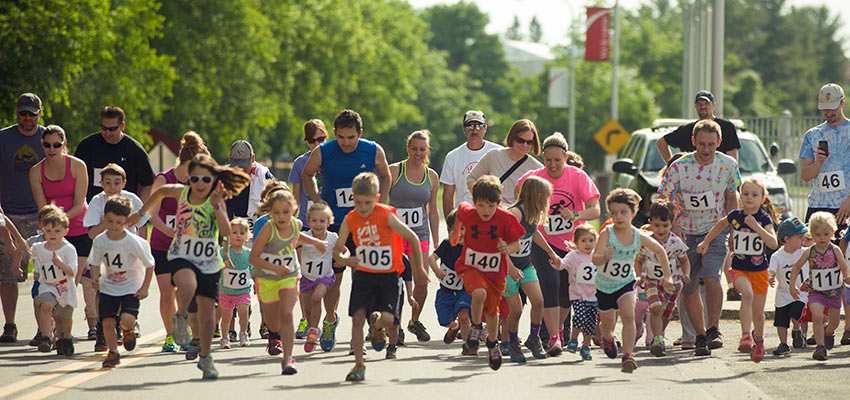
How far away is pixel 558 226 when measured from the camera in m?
10.7

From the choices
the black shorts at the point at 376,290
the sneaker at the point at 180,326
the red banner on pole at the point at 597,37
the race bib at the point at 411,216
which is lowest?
the sneaker at the point at 180,326

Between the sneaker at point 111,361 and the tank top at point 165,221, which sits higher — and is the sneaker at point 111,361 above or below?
below

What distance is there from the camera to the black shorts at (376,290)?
9227 mm

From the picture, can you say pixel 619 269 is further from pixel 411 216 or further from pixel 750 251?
pixel 411 216

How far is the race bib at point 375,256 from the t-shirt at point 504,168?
2094 mm

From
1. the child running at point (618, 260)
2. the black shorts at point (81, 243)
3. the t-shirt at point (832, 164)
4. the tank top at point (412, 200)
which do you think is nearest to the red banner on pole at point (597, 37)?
the t-shirt at point (832, 164)

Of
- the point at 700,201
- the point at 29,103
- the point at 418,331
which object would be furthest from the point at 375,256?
the point at 29,103

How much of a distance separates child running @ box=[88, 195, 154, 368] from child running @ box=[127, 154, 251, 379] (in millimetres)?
617

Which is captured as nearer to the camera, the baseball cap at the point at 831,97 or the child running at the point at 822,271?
the child running at the point at 822,271

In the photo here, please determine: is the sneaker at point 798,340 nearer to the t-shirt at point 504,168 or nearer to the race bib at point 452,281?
the t-shirt at point 504,168

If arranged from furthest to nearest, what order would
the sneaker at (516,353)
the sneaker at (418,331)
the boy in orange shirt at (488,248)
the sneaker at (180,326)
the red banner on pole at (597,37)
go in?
1. the red banner on pole at (597,37)
2. the sneaker at (418,331)
3. the sneaker at (516,353)
4. the boy in orange shirt at (488,248)
5. the sneaker at (180,326)

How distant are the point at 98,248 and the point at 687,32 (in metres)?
25.8

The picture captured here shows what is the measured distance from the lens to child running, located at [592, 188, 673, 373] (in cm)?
946

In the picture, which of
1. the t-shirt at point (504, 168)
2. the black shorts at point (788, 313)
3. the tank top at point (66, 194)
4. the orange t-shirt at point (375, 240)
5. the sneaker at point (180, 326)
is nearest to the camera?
the sneaker at point (180, 326)
